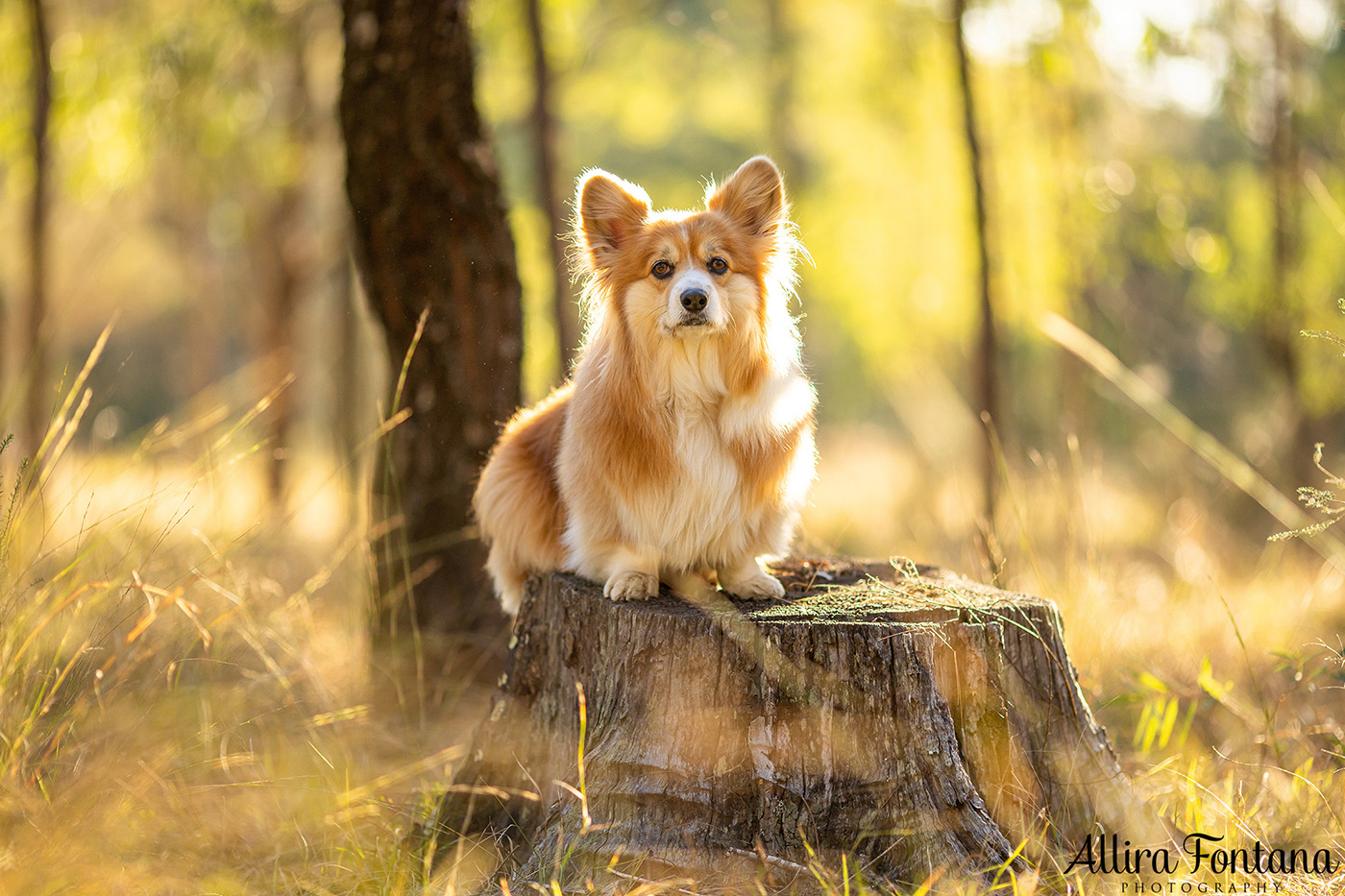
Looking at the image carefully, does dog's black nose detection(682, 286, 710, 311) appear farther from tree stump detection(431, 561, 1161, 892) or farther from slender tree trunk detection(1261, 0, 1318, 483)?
slender tree trunk detection(1261, 0, 1318, 483)

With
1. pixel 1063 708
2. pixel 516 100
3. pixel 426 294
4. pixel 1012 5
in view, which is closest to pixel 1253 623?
pixel 1063 708

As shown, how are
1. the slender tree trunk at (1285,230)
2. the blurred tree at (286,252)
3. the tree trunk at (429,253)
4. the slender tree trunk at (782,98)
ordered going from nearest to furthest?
the tree trunk at (429,253), the slender tree trunk at (1285,230), the blurred tree at (286,252), the slender tree trunk at (782,98)

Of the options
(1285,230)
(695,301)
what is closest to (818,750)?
(695,301)

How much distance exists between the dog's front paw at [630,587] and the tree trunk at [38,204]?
3976mm

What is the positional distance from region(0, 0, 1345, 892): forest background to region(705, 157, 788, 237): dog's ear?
4.60 ft

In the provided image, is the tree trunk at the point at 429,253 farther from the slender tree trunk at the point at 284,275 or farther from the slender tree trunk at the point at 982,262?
the slender tree trunk at the point at 284,275

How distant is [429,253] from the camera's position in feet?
12.8

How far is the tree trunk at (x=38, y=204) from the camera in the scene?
5.46 m

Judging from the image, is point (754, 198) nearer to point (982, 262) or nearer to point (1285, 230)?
point (982, 262)

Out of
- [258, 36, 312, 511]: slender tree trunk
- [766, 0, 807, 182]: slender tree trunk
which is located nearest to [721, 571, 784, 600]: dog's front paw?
[258, 36, 312, 511]: slender tree trunk

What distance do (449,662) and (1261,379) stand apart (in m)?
14.0

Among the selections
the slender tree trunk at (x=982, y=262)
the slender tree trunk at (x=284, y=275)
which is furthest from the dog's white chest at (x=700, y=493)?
the slender tree trunk at (x=284, y=275)

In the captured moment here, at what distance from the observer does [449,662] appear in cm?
386

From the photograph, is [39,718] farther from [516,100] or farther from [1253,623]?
[516,100]
